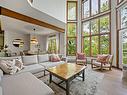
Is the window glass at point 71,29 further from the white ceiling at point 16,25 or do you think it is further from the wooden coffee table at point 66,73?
the wooden coffee table at point 66,73

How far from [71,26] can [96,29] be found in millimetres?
2155

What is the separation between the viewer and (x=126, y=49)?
5008mm

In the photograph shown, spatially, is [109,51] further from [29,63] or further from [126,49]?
[29,63]

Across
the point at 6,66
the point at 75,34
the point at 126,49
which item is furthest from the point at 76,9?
the point at 6,66

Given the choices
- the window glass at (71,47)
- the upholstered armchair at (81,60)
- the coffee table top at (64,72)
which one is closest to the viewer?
the coffee table top at (64,72)

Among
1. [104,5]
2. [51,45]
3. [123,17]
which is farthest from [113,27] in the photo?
[51,45]

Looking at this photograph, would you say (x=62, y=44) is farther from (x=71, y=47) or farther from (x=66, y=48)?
(x=71, y=47)

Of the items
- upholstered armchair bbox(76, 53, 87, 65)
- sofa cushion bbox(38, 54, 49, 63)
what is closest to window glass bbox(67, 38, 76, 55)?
upholstered armchair bbox(76, 53, 87, 65)

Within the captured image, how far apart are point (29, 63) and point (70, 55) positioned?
14.6ft

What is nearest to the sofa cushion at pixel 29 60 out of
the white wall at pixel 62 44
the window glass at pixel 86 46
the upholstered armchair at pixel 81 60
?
the upholstered armchair at pixel 81 60

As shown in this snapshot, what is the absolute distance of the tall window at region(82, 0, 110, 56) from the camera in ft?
20.8

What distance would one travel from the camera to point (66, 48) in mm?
7984

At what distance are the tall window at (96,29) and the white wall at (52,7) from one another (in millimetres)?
2364

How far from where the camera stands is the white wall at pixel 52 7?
13.6ft
